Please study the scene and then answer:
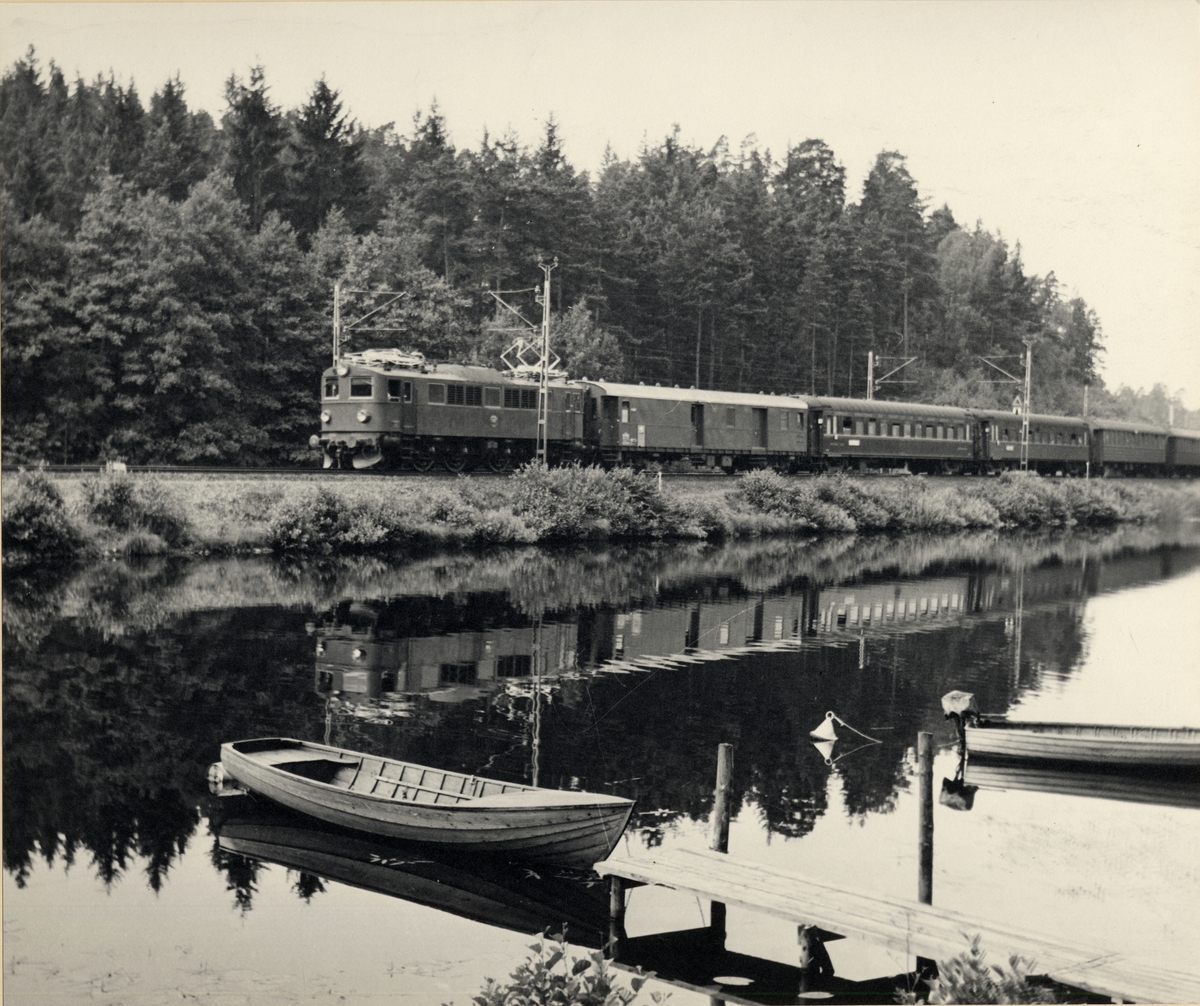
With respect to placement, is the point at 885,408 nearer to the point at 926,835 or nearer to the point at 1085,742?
the point at 1085,742

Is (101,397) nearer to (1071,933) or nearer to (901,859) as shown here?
(901,859)

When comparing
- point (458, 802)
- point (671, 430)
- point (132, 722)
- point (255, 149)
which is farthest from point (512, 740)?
point (255, 149)

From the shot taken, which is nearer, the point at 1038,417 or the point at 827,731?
the point at 827,731

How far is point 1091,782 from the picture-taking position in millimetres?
14352

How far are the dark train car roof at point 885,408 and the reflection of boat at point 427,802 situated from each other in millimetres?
35229

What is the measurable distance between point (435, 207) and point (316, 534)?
15.6 metres

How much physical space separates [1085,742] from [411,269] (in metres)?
32.5

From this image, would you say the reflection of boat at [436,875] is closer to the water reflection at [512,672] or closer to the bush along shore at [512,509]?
the water reflection at [512,672]

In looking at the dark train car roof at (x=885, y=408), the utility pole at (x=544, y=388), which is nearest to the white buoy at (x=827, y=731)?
the utility pole at (x=544, y=388)

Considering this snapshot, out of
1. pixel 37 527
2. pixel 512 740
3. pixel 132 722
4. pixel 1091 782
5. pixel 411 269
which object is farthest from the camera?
pixel 411 269

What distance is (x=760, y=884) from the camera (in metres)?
9.05

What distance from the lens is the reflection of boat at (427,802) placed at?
1037cm

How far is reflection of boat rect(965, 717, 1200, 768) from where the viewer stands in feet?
46.3

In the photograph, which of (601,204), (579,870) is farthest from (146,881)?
(601,204)
